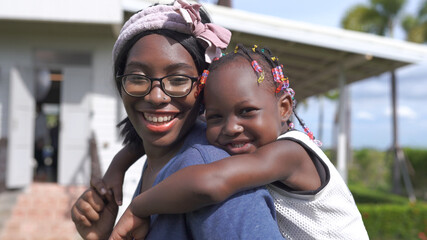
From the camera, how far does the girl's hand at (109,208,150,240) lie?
1.25 m

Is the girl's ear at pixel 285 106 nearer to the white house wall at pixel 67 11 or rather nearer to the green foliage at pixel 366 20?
the white house wall at pixel 67 11

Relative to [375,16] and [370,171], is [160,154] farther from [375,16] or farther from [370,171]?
[375,16]

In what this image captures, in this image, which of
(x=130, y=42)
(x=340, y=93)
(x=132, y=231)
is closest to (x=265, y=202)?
(x=132, y=231)

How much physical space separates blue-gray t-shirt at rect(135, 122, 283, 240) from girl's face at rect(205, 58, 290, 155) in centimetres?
9

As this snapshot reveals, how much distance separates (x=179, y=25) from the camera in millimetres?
1418

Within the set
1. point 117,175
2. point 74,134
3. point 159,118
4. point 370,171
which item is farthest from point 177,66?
point 370,171

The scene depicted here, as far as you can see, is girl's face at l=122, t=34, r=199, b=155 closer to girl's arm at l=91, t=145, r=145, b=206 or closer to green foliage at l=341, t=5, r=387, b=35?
girl's arm at l=91, t=145, r=145, b=206

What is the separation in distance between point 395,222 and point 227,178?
28.8 feet

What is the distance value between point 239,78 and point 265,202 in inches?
16.5

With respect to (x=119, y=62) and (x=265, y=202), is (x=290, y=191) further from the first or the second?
(x=119, y=62)

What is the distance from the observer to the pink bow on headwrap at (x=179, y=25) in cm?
141

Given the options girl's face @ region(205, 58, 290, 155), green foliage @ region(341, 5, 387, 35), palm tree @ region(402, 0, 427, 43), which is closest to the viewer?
girl's face @ region(205, 58, 290, 155)

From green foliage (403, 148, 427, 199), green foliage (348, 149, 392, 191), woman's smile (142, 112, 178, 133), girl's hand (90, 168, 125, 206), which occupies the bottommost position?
green foliage (348, 149, 392, 191)

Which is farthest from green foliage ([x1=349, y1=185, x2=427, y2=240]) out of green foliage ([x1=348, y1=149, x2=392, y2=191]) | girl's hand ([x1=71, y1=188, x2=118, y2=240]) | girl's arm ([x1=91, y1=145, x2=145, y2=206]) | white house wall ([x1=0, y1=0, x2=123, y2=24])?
green foliage ([x1=348, y1=149, x2=392, y2=191])
